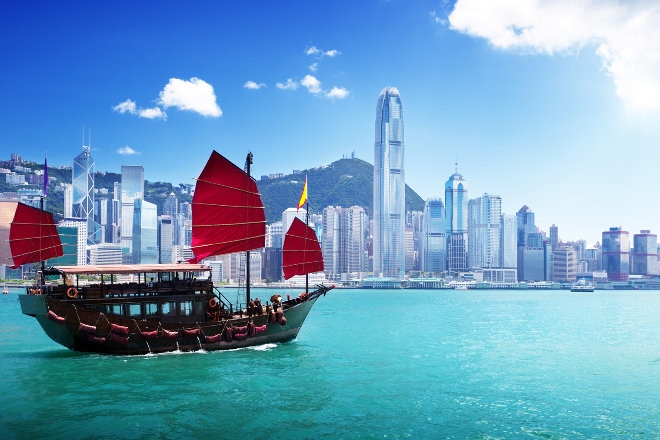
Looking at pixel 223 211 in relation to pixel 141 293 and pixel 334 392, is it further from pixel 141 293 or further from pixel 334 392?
pixel 334 392

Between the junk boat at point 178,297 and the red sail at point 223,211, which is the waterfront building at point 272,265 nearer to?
the junk boat at point 178,297

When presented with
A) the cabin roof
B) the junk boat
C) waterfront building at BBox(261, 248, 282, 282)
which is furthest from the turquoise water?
waterfront building at BBox(261, 248, 282, 282)

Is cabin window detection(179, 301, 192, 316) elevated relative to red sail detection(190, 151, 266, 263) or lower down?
lower down

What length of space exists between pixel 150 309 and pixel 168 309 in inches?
31.7

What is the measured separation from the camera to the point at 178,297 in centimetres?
2783

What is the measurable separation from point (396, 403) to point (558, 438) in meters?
5.22

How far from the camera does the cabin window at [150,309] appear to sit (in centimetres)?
2731

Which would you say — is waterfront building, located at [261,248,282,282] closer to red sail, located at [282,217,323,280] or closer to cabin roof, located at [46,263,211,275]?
red sail, located at [282,217,323,280]

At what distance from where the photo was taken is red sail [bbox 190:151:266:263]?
30156mm

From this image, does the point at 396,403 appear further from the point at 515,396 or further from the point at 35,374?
the point at 35,374

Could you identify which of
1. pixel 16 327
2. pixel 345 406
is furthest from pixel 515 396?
pixel 16 327

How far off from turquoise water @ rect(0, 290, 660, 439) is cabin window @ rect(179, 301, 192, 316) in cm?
206

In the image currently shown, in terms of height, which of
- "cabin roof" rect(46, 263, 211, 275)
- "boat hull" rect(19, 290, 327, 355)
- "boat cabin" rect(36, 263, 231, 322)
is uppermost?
"cabin roof" rect(46, 263, 211, 275)

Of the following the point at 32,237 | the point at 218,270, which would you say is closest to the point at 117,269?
the point at 32,237
